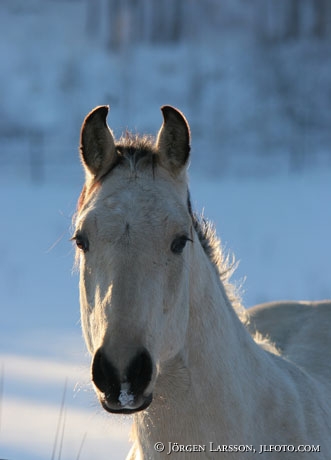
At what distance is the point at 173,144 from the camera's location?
2.95 metres

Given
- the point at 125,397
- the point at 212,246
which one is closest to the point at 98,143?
the point at 212,246

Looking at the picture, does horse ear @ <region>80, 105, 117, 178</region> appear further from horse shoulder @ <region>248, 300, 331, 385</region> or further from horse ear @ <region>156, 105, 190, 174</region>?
horse shoulder @ <region>248, 300, 331, 385</region>

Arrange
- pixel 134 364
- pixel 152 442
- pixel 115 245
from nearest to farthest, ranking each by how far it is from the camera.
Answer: pixel 134 364 < pixel 115 245 < pixel 152 442

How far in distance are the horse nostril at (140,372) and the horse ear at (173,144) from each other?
0.76 meters

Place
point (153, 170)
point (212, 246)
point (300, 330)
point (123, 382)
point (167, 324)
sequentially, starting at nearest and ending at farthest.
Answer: point (123, 382) → point (167, 324) → point (153, 170) → point (212, 246) → point (300, 330)

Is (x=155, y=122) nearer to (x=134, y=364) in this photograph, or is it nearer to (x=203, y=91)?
(x=203, y=91)

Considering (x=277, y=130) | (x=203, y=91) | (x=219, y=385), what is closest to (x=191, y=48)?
(x=203, y=91)

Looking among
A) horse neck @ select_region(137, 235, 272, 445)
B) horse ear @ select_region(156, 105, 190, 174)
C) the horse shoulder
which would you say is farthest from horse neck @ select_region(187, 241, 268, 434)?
the horse shoulder

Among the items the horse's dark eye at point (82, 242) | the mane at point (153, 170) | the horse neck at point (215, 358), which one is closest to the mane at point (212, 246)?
the mane at point (153, 170)

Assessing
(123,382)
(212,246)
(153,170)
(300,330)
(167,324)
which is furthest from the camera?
(300,330)

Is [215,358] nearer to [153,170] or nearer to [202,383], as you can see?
[202,383]

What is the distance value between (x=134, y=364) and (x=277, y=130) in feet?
44.6

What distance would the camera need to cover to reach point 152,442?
2891 mm

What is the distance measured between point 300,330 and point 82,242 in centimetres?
219
